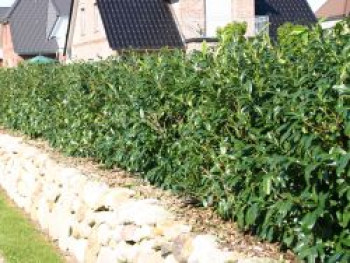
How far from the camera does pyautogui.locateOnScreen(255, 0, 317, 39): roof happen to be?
99.8ft

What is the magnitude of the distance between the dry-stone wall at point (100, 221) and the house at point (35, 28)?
39.8 m

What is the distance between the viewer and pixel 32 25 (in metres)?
52.4

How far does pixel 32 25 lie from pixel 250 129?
50.2m

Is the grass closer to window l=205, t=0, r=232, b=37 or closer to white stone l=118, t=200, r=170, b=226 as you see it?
white stone l=118, t=200, r=170, b=226

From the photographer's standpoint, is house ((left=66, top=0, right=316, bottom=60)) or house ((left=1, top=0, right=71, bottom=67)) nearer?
house ((left=66, top=0, right=316, bottom=60))

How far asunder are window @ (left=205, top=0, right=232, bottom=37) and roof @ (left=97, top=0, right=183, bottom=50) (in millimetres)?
1510

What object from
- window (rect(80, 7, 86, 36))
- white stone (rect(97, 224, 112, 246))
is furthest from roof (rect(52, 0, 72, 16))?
white stone (rect(97, 224, 112, 246))

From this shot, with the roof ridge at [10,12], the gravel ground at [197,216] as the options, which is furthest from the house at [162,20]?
the roof ridge at [10,12]

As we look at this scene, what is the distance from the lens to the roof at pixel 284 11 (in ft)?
99.8

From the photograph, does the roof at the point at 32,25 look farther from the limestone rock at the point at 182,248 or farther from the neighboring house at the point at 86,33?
the limestone rock at the point at 182,248

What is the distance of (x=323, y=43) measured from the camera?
392 centimetres

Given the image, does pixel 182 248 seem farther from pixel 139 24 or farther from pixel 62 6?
pixel 62 6

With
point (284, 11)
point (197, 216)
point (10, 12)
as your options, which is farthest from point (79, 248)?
point (10, 12)

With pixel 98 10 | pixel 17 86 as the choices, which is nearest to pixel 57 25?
pixel 98 10
